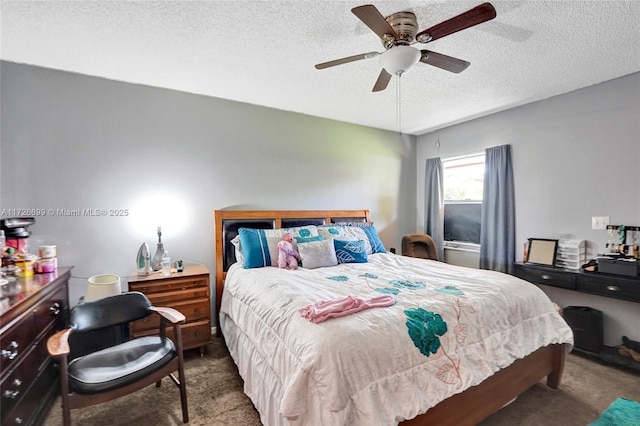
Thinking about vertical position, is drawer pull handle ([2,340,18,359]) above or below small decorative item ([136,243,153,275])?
below

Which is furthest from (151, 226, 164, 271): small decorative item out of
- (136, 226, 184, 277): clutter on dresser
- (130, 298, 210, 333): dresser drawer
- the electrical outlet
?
the electrical outlet

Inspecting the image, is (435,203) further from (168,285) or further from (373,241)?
(168,285)

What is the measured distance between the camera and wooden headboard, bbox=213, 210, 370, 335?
310 centimetres

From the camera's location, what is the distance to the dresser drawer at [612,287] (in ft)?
7.87

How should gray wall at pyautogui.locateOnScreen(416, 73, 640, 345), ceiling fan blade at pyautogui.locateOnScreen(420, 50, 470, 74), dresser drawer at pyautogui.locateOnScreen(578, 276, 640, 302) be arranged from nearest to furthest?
ceiling fan blade at pyautogui.locateOnScreen(420, 50, 470, 74) → dresser drawer at pyautogui.locateOnScreen(578, 276, 640, 302) → gray wall at pyautogui.locateOnScreen(416, 73, 640, 345)

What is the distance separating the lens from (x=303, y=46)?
2.19 m

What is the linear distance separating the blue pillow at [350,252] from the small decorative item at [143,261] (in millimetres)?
1767

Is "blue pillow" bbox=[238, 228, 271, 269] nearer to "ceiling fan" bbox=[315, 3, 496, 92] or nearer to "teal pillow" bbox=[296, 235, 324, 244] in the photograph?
"teal pillow" bbox=[296, 235, 324, 244]

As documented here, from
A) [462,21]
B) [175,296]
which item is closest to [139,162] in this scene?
[175,296]

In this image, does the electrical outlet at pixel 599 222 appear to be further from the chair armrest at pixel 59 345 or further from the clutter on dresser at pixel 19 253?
the clutter on dresser at pixel 19 253

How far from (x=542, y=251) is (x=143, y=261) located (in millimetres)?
4017

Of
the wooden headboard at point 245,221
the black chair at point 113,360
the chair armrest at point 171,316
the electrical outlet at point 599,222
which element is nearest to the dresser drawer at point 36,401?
the black chair at point 113,360

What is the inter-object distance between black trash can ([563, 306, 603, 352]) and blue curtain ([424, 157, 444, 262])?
1.75 meters

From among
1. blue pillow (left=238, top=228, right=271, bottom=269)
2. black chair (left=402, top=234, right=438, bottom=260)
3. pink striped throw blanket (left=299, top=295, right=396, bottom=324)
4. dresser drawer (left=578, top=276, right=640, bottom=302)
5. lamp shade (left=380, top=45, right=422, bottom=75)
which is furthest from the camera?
black chair (left=402, top=234, right=438, bottom=260)
